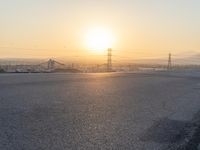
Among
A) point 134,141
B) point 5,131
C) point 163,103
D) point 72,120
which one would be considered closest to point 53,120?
point 72,120

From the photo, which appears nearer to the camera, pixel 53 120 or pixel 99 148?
pixel 99 148

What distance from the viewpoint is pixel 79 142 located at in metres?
8.72

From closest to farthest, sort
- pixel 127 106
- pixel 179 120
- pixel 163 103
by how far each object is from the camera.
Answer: pixel 179 120 < pixel 127 106 < pixel 163 103

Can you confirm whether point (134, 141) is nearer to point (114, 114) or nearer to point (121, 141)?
point (121, 141)

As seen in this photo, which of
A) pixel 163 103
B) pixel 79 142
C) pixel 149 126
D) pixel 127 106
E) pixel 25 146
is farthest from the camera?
pixel 163 103

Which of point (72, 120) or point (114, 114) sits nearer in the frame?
point (72, 120)

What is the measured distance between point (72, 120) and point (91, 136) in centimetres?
192

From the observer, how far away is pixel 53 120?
11078mm

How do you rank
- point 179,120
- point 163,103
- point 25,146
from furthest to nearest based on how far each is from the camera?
point 163,103 < point 179,120 < point 25,146

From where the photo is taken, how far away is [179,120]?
1225 centimetres

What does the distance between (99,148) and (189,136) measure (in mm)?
2380

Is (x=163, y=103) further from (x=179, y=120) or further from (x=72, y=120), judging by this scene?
(x=72, y=120)

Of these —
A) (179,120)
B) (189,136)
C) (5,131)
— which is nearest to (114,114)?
(179,120)

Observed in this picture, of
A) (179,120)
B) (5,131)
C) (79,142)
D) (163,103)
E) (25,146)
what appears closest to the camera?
(25,146)
